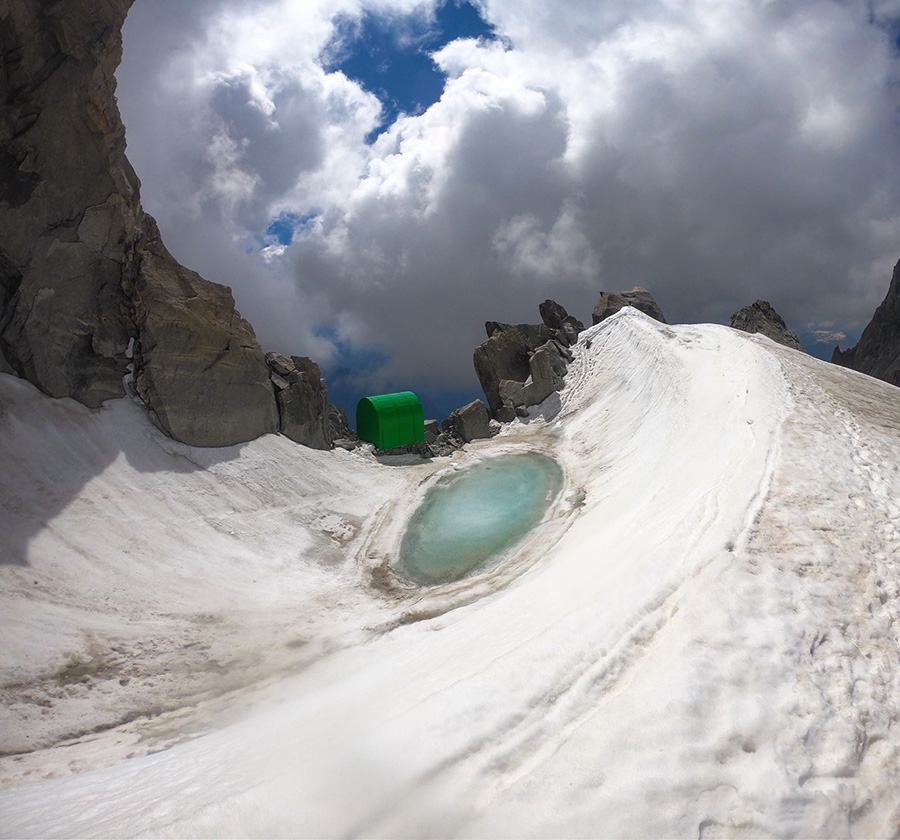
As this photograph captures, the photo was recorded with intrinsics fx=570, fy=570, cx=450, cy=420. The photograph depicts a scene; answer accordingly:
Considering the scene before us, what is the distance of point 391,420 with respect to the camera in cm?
2342

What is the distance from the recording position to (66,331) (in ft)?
51.9

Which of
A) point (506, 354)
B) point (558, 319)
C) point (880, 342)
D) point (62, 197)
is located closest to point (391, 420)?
point (506, 354)

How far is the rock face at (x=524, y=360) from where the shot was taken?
2784 cm

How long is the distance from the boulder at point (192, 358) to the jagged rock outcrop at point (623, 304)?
21.2 meters

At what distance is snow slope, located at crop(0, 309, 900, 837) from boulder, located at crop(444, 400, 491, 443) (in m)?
8.07

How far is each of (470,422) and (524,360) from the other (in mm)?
6501

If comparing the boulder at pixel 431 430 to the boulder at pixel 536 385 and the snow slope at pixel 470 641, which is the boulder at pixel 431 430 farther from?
the snow slope at pixel 470 641

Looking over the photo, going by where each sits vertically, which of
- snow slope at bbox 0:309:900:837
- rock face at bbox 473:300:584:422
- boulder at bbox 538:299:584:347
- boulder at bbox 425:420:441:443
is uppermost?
boulder at bbox 538:299:584:347

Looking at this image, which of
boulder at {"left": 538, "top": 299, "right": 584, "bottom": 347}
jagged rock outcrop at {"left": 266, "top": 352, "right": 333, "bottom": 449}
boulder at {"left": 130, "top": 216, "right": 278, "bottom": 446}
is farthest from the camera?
boulder at {"left": 538, "top": 299, "right": 584, "bottom": 347}

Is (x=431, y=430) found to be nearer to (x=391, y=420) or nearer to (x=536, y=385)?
(x=391, y=420)

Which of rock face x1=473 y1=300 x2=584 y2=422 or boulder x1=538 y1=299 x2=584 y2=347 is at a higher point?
boulder x1=538 y1=299 x2=584 y2=347

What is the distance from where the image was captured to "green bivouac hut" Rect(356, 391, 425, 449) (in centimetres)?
2333

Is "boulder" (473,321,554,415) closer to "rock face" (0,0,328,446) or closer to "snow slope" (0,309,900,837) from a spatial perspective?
"snow slope" (0,309,900,837)

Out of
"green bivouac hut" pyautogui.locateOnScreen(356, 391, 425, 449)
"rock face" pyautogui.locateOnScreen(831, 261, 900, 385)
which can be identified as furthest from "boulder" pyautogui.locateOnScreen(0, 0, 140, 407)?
"rock face" pyautogui.locateOnScreen(831, 261, 900, 385)
